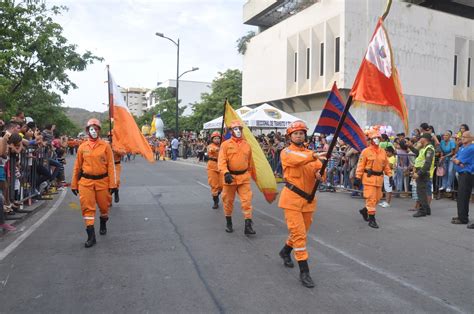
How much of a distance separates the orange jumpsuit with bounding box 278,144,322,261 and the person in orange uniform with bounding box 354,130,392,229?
3514 mm

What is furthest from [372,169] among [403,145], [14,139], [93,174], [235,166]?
[14,139]

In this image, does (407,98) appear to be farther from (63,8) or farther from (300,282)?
(300,282)

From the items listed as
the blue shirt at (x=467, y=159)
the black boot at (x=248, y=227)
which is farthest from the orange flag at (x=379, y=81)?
the blue shirt at (x=467, y=159)

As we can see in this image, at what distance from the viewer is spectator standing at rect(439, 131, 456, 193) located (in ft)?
38.7

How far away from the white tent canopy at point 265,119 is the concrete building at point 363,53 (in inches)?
307

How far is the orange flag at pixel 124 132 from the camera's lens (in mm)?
8766

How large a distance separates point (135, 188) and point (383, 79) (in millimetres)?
9916

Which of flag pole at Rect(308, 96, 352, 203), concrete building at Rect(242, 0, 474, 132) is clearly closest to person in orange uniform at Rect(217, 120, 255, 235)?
flag pole at Rect(308, 96, 352, 203)

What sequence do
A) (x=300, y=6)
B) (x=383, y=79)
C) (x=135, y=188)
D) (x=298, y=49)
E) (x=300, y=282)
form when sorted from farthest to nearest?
(x=300, y=6) < (x=298, y=49) < (x=135, y=188) < (x=383, y=79) < (x=300, y=282)

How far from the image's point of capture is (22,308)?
13.7 feet

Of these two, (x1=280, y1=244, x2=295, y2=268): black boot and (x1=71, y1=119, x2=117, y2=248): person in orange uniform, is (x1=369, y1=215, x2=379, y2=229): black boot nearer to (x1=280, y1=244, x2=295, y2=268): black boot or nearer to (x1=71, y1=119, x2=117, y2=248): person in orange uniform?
(x1=280, y1=244, x2=295, y2=268): black boot

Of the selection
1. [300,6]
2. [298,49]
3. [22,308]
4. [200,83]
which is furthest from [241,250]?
[200,83]

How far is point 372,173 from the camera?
8594 mm

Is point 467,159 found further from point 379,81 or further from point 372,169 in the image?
point 379,81
